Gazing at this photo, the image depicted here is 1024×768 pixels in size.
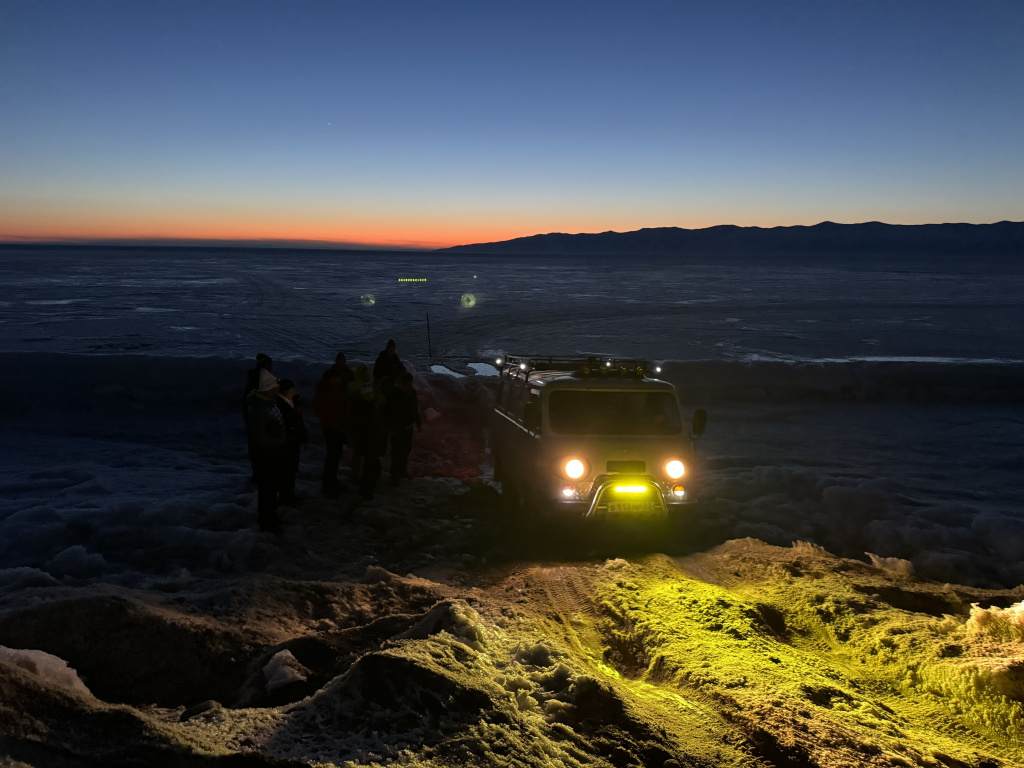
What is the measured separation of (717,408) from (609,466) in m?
10.5

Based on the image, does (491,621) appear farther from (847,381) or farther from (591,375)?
(847,381)

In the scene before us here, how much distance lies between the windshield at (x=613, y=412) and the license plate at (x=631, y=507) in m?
0.80

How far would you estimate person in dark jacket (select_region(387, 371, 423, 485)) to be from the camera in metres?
→ 9.81

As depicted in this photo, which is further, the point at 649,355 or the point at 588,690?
the point at 649,355

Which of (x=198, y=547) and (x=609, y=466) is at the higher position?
(x=609, y=466)

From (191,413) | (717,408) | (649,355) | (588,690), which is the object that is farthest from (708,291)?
(588,690)

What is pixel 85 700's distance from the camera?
314cm

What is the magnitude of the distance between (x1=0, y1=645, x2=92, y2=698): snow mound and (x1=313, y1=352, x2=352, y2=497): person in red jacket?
16.5 feet

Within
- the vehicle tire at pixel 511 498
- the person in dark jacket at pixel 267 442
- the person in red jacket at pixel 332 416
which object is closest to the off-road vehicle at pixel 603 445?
the vehicle tire at pixel 511 498

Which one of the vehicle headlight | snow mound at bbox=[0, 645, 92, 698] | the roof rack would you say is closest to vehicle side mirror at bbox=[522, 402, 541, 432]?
the vehicle headlight

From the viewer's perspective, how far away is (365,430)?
9.12m

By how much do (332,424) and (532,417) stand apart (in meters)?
2.80

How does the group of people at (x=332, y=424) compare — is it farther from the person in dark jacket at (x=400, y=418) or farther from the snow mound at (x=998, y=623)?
the snow mound at (x=998, y=623)

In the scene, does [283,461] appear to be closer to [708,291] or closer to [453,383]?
[453,383]
